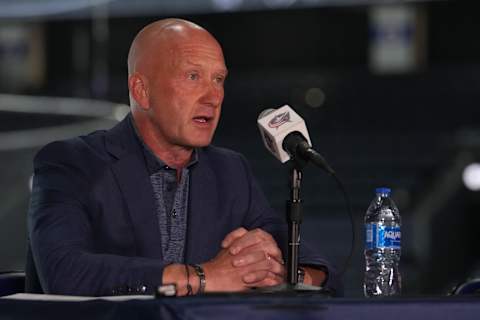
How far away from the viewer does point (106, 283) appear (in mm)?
2482

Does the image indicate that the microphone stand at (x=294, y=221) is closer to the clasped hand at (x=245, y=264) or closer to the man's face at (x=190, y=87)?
the clasped hand at (x=245, y=264)

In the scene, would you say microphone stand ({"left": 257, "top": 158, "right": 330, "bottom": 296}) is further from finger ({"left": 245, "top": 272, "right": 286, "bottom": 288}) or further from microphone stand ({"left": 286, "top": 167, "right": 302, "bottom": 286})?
finger ({"left": 245, "top": 272, "right": 286, "bottom": 288})

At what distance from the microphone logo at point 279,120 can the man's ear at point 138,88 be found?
0.52 m

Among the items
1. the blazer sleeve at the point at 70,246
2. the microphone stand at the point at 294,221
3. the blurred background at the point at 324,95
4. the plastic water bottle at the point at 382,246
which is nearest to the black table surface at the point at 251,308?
the microphone stand at the point at 294,221

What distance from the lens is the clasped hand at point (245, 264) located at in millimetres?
2531

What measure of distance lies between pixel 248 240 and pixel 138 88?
52 cm

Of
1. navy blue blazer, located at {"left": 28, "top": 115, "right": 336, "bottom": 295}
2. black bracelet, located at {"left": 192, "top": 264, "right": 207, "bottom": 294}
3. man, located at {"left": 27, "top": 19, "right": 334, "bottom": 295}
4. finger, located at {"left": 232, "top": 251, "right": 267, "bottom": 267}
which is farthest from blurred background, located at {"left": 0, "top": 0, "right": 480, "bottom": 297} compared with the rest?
black bracelet, located at {"left": 192, "top": 264, "right": 207, "bottom": 294}

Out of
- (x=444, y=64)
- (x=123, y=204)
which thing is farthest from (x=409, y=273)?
(x=123, y=204)

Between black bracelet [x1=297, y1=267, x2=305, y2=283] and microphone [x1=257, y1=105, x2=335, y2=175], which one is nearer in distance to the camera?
microphone [x1=257, y1=105, x2=335, y2=175]

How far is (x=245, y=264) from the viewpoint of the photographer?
8.47 ft

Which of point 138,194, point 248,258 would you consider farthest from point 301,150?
point 138,194

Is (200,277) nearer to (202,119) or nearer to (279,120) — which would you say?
(279,120)

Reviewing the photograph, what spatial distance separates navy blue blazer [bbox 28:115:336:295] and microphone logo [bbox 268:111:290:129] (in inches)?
15.3

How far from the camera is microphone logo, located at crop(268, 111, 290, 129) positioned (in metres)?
2.47
